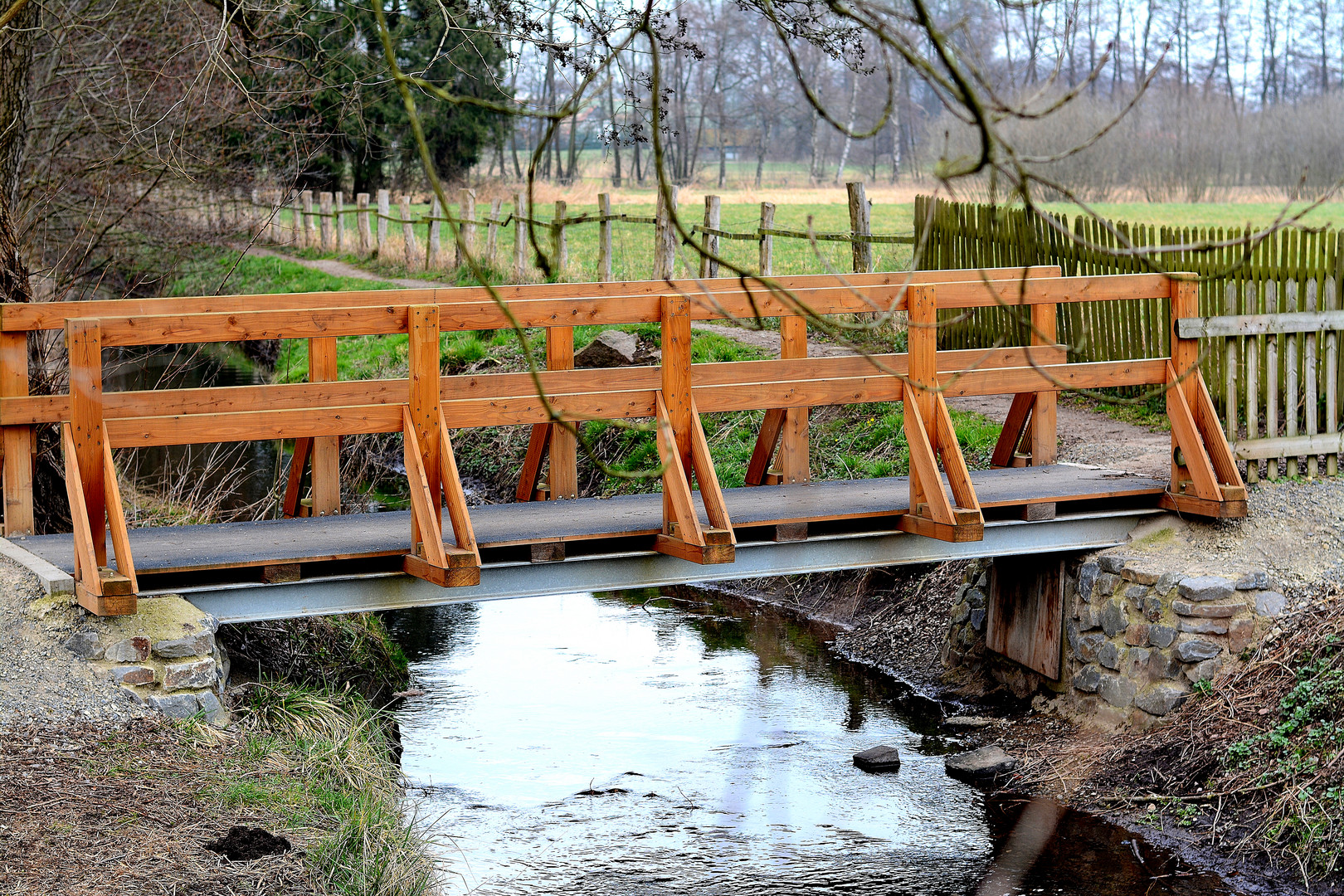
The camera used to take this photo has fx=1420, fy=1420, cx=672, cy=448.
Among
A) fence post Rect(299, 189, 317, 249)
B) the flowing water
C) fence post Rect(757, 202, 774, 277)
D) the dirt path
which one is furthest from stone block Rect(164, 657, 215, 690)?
fence post Rect(299, 189, 317, 249)

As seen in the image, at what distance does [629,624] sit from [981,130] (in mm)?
8930

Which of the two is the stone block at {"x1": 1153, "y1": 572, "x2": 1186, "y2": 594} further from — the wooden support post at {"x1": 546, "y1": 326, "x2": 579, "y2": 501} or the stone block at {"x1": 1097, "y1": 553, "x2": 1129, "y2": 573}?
the wooden support post at {"x1": 546, "y1": 326, "x2": 579, "y2": 501}

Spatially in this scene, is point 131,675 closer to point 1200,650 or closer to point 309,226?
point 1200,650

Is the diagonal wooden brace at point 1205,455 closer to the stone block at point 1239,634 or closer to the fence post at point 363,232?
the stone block at point 1239,634

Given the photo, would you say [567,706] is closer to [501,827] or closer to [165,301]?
[501,827]

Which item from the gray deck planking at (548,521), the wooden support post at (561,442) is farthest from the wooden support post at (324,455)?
the wooden support post at (561,442)

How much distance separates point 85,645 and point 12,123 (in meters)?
5.17

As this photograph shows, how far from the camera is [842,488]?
9.02 meters

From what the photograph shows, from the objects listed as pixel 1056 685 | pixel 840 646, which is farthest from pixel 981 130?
pixel 840 646

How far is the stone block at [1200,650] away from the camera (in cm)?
809

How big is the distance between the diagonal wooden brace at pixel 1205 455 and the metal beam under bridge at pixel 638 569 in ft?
1.63

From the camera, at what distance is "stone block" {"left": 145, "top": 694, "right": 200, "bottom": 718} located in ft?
21.6

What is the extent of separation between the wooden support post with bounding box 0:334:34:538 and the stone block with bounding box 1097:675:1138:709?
630 centimetres

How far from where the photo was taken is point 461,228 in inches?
477
